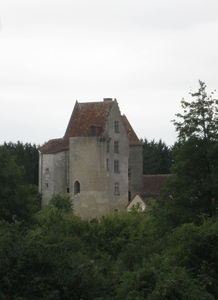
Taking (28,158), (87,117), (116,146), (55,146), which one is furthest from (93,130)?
(28,158)

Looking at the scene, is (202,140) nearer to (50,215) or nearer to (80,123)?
(50,215)

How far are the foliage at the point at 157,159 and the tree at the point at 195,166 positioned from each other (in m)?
76.4

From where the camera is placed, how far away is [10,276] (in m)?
29.0

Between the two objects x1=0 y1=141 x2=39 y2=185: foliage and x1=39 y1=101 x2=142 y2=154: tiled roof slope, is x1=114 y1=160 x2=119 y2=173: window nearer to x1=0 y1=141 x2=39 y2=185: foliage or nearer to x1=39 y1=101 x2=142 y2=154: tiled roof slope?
x1=39 y1=101 x2=142 y2=154: tiled roof slope

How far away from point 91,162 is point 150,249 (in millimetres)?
54099

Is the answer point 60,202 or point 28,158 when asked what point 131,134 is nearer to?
point 28,158

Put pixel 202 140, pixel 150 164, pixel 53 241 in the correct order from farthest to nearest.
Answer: pixel 150 164 → pixel 202 140 → pixel 53 241

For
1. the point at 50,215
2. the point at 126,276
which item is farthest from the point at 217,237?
the point at 50,215

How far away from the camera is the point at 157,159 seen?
410ft

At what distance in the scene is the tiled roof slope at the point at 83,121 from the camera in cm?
9688

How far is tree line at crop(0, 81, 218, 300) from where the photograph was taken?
28.3 meters

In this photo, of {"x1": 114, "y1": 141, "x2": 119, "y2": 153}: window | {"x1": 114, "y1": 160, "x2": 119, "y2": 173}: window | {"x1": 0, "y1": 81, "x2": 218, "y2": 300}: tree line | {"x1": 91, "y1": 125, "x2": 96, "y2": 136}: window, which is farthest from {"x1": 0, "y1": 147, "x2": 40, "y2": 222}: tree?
{"x1": 114, "y1": 160, "x2": 119, "y2": 173}: window

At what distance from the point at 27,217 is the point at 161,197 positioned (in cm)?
698

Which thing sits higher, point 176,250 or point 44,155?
point 44,155
